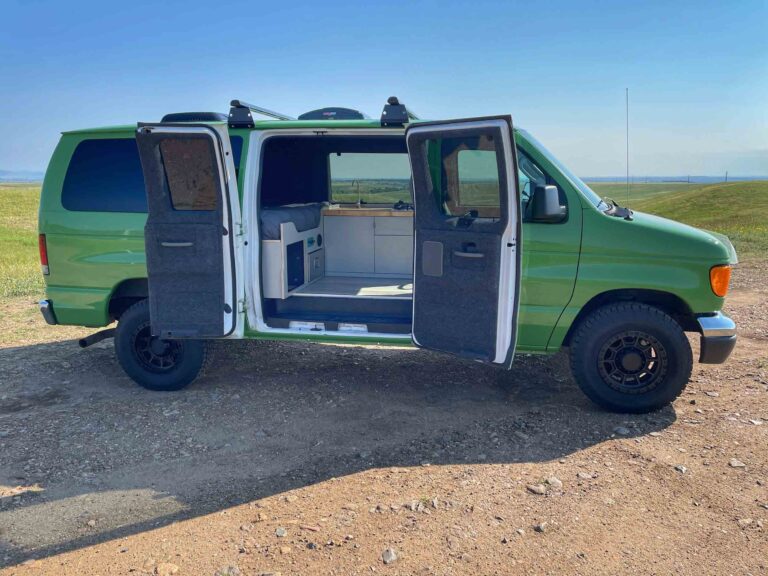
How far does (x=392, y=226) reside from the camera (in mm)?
6656

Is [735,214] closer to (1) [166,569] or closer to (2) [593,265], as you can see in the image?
(2) [593,265]

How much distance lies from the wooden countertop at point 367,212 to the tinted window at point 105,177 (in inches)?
80.6

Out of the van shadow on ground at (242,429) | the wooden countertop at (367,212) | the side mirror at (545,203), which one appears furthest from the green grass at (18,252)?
the side mirror at (545,203)

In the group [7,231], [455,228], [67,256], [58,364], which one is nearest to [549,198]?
[455,228]

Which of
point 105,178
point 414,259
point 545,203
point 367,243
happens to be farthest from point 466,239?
point 105,178

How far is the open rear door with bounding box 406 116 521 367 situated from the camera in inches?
164

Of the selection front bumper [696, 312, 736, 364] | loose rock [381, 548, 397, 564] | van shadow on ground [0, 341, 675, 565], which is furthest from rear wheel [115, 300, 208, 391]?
front bumper [696, 312, 736, 364]

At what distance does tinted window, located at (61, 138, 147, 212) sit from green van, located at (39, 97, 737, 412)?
0.04ft

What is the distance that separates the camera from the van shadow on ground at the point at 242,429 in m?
3.59

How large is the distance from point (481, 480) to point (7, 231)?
23767 millimetres

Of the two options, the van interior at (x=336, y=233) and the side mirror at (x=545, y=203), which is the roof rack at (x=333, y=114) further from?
the side mirror at (x=545, y=203)

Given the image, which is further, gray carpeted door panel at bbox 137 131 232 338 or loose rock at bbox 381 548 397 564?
gray carpeted door panel at bbox 137 131 232 338

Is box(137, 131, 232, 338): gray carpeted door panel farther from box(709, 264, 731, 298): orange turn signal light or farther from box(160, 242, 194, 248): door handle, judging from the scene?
box(709, 264, 731, 298): orange turn signal light

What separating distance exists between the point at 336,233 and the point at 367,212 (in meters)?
0.46
